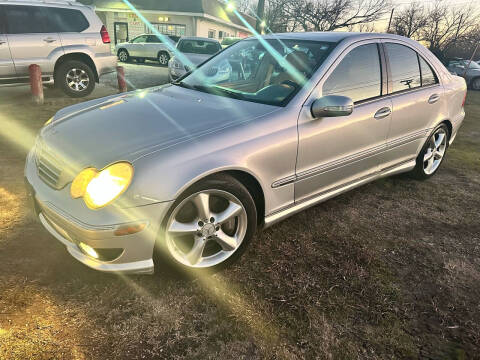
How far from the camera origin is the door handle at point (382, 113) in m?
3.10

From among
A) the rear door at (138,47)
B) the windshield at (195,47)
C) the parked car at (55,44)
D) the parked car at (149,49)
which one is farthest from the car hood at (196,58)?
the rear door at (138,47)

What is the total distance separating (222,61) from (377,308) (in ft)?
8.78

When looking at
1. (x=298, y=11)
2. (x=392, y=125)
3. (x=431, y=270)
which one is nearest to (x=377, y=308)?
(x=431, y=270)

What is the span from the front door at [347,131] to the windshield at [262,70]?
20 centimetres

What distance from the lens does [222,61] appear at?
356 cm

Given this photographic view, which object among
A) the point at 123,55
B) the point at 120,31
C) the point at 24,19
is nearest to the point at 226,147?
the point at 24,19

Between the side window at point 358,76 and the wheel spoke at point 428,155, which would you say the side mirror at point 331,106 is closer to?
the side window at point 358,76

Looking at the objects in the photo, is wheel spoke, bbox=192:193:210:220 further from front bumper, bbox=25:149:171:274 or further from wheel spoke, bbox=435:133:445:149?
wheel spoke, bbox=435:133:445:149

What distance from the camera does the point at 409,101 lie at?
11.3ft

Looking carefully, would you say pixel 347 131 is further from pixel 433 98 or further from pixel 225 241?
pixel 433 98

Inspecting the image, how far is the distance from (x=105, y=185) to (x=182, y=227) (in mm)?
535

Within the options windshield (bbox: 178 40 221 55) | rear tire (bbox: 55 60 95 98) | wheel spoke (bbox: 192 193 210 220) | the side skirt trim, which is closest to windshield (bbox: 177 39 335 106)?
the side skirt trim

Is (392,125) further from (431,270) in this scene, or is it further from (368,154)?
(431,270)

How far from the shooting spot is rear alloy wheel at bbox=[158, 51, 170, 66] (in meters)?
17.2
